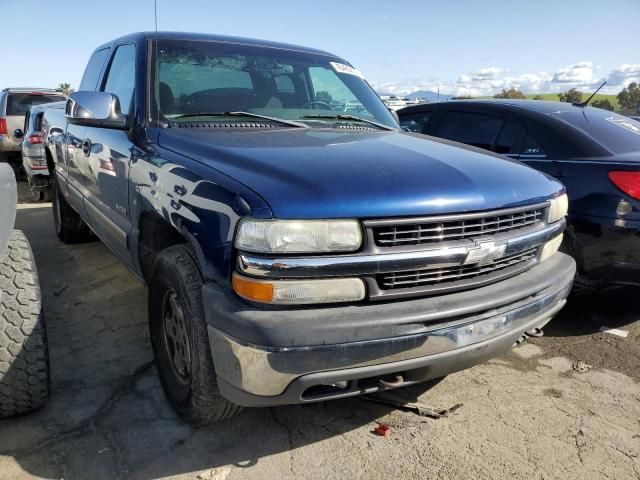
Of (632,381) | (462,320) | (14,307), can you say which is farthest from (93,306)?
(632,381)

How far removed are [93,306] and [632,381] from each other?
12.0 ft

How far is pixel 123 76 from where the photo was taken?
3.41 m

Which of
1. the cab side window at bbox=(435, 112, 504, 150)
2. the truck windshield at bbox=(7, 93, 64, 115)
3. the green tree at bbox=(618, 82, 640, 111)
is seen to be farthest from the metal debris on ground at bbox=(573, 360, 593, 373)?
the green tree at bbox=(618, 82, 640, 111)

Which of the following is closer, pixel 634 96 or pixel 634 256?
pixel 634 256

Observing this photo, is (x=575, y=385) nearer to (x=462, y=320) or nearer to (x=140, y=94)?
(x=462, y=320)

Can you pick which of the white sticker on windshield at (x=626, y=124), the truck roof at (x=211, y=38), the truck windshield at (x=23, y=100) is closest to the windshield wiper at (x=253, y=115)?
the truck roof at (x=211, y=38)

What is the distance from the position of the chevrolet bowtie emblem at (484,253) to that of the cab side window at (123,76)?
208cm

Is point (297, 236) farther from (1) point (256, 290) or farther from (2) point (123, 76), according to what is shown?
(2) point (123, 76)

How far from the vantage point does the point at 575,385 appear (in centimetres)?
297

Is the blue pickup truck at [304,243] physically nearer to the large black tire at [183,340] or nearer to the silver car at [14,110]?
the large black tire at [183,340]

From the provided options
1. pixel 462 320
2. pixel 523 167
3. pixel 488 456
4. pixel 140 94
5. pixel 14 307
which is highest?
pixel 140 94

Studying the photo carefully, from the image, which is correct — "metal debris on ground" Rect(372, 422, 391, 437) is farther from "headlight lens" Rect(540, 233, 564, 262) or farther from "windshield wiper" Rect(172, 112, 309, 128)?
"windshield wiper" Rect(172, 112, 309, 128)

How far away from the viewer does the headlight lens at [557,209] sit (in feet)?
8.48

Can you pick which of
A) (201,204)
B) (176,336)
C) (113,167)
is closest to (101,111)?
(113,167)
